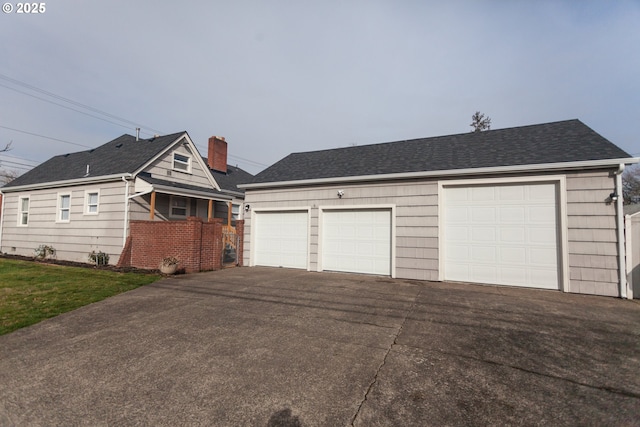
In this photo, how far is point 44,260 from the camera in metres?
13.1

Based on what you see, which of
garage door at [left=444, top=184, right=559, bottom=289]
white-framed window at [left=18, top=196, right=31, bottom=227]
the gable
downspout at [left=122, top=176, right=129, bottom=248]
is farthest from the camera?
white-framed window at [left=18, top=196, right=31, bottom=227]

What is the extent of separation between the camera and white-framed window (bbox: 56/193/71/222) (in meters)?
13.7

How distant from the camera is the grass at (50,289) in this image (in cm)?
560

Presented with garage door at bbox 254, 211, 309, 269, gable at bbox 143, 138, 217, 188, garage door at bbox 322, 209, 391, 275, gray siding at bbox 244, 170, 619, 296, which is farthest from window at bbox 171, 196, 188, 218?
garage door at bbox 322, 209, 391, 275

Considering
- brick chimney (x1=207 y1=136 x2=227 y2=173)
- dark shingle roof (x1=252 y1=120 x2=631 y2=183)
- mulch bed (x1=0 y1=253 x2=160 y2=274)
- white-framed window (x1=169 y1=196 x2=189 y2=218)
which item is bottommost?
mulch bed (x1=0 y1=253 x2=160 y2=274)

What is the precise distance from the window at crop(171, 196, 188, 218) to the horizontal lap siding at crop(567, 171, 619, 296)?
47.2 ft

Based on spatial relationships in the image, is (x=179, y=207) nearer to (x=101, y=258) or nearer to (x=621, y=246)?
(x=101, y=258)

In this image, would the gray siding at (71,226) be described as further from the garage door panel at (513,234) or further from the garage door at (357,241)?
the garage door panel at (513,234)

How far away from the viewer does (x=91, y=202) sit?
13031mm

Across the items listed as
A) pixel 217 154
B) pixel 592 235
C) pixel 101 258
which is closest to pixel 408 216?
pixel 592 235

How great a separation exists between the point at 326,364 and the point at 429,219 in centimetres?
661

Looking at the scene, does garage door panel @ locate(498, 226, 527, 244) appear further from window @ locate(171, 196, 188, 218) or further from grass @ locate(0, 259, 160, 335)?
window @ locate(171, 196, 188, 218)

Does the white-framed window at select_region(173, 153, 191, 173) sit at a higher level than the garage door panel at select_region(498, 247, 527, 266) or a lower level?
higher

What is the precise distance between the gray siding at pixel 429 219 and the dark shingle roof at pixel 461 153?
1.72 feet
